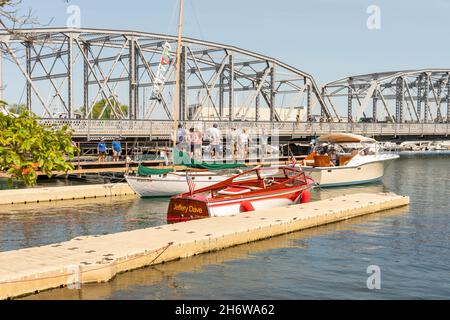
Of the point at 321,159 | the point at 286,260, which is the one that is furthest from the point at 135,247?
the point at 321,159

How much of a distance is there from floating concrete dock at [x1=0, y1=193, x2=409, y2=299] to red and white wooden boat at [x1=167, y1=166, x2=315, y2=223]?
2.99ft

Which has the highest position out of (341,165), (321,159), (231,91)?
(231,91)

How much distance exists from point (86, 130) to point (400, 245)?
31338 mm

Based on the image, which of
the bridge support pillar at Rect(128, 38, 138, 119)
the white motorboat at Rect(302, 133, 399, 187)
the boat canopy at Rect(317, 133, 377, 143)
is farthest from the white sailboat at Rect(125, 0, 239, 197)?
the bridge support pillar at Rect(128, 38, 138, 119)

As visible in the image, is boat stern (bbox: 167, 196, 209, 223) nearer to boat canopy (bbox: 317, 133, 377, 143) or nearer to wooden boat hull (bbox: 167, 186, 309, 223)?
wooden boat hull (bbox: 167, 186, 309, 223)

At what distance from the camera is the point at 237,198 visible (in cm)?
2203

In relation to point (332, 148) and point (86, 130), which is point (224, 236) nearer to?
point (332, 148)

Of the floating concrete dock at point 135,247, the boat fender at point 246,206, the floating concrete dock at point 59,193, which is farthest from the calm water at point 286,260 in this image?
the boat fender at point 246,206

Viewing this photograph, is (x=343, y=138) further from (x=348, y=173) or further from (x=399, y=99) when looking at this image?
(x=399, y=99)

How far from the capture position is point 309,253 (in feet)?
55.7

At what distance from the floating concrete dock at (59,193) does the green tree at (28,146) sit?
65.6 feet

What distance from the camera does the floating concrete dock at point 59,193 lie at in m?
27.1

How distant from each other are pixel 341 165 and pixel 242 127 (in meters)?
20.3
